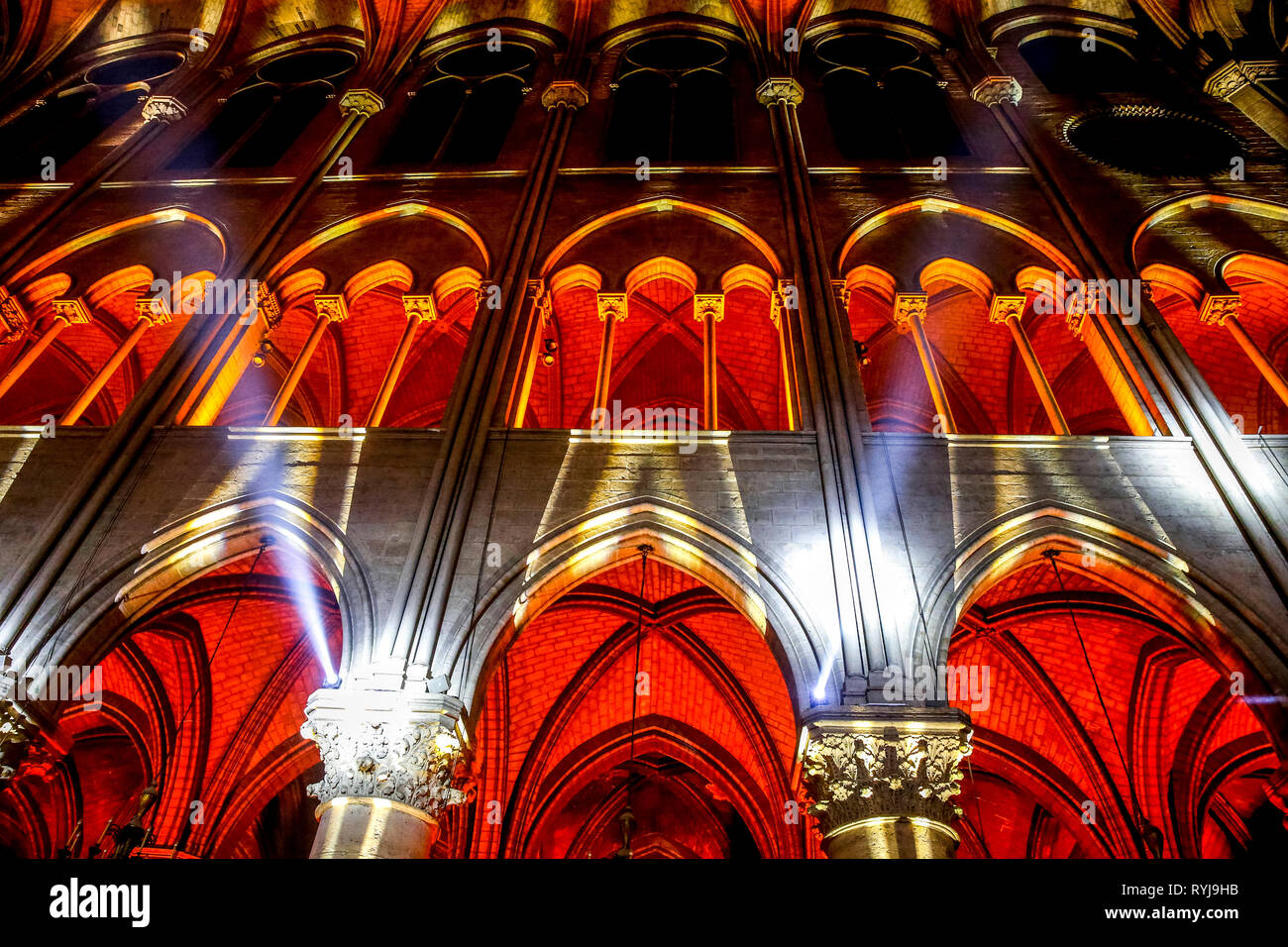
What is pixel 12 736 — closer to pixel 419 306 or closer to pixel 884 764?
pixel 419 306

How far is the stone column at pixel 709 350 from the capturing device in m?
8.48

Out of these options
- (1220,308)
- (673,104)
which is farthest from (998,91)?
(1220,308)

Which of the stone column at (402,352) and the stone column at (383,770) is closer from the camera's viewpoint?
the stone column at (383,770)

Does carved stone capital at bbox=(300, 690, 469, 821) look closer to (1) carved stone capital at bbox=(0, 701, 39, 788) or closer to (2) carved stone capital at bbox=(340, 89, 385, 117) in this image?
(1) carved stone capital at bbox=(0, 701, 39, 788)

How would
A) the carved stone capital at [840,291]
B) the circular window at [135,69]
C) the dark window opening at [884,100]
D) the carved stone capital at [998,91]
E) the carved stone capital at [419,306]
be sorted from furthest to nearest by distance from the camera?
1. the circular window at [135,69]
2. the carved stone capital at [998,91]
3. the dark window opening at [884,100]
4. the carved stone capital at [419,306]
5. the carved stone capital at [840,291]

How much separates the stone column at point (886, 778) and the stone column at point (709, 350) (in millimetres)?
3146

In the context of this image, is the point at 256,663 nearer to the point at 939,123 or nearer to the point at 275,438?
the point at 275,438

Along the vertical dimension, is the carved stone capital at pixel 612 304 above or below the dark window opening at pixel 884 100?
below

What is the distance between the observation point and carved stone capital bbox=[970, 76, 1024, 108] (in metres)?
12.9

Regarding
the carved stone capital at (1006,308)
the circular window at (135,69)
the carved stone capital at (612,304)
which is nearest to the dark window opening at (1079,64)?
the carved stone capital at (1006,308)

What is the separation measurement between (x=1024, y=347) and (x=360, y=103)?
9.65 m

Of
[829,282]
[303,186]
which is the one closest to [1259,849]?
[829,282]

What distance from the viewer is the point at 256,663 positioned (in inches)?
461

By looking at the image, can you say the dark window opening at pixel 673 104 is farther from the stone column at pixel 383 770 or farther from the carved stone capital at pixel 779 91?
the stone column at pixel 383 770
